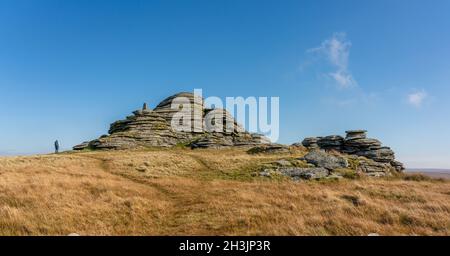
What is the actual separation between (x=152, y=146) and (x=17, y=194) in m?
40.9

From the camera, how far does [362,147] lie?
47312 mm

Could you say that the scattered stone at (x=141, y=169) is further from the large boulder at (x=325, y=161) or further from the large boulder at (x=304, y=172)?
the large boulder at (x=325, y=161)

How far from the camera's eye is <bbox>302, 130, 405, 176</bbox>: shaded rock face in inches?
1735

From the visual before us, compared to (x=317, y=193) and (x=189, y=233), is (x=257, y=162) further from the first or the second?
(x=189, y=233)

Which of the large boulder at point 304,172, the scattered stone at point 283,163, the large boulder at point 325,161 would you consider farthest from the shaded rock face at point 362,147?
the scattered stone at point 283,163

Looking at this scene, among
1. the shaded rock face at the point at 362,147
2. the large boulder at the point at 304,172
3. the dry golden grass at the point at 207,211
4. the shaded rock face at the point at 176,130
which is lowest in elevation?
the dry golden grass at the point at 207,211

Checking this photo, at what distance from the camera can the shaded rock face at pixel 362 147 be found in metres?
44.1

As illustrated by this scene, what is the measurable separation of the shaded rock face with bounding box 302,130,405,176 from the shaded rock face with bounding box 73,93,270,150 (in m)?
14.9

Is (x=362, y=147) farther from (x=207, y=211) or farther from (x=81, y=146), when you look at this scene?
(x=81, y=146)

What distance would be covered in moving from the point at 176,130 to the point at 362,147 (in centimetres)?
3733

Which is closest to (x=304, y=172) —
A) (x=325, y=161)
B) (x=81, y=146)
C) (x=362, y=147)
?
(x=325, y=161)

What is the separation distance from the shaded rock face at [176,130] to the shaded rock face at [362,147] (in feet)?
48.9
